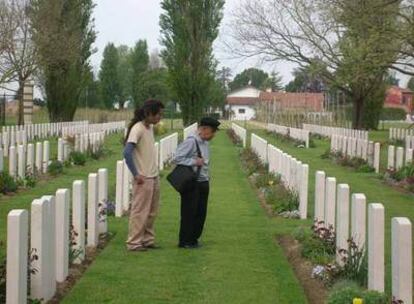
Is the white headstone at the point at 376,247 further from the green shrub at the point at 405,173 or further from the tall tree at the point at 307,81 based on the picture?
the tall tree at the point at 307,81

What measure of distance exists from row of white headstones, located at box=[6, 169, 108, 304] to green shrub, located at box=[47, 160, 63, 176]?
9713mm

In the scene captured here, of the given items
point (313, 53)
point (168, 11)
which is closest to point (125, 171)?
point (313, 53)

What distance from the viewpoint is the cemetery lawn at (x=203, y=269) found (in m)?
7.30

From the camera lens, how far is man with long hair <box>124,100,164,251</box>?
9.24 metres

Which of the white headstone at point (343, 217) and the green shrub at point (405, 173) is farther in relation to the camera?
the green shrub at point (405, 173)

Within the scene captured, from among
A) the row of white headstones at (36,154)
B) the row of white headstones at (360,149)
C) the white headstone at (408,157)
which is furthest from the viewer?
the row of white headstones at (360,149)

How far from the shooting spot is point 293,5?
41500 mm

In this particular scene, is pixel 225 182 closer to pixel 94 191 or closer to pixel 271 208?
pixel 271 208

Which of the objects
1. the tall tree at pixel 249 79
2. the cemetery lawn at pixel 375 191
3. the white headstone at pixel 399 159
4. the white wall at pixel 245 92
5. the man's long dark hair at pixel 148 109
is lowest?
the cemetery lawn at pixel 375 191

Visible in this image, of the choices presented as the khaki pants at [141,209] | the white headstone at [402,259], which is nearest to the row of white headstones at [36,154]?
the khaki pants at [141,209]

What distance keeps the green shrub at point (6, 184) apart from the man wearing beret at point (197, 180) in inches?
240

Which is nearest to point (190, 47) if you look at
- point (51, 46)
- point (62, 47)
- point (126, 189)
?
point (62, 47)

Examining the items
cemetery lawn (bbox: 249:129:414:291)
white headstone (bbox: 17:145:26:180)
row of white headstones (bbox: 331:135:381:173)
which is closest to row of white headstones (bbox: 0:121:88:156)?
white headstone (bbox: 17:145:26:180)

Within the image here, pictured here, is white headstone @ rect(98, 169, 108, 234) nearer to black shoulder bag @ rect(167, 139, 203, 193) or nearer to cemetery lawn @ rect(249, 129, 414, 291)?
black shoulder bag @ rect(167, 139, 203, 193)
